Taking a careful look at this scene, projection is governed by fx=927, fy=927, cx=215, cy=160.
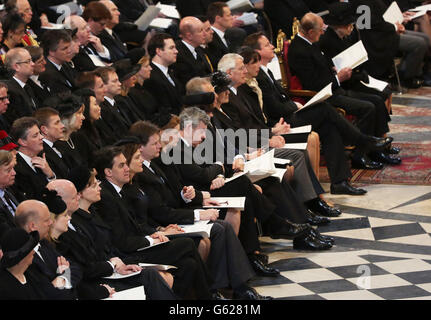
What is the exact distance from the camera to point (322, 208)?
834 centimetres

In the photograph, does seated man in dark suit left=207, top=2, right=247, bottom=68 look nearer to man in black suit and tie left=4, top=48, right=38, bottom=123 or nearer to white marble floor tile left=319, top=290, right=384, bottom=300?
man in black suit and tie left=4, top=48, right=38, bottom=123

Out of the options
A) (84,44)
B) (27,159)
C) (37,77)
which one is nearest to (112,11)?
(84,44)

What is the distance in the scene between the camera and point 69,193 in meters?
5.56

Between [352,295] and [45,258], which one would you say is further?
[352,295]

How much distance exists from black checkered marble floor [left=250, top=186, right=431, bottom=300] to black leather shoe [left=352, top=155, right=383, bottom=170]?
1.05 meters

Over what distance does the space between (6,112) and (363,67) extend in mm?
5428

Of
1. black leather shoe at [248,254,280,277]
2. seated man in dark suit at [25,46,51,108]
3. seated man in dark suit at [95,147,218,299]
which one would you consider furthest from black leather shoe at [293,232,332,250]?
seated man in dark suit at [25,46,51,108]

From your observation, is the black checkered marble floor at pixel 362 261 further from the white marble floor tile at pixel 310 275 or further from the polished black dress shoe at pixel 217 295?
the polished black dress shoe at pixel 217 295

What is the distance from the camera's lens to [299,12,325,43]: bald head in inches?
372

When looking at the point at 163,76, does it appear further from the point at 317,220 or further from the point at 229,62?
the point at 317,220

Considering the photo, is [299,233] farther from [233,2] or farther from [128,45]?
[233,2]

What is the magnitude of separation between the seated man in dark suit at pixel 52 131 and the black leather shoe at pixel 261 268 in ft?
5.14

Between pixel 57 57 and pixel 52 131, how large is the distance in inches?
64.9

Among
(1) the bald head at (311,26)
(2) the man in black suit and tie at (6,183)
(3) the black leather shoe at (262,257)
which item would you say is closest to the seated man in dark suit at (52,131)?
(2) the man in black suit and tie at (6,183)
